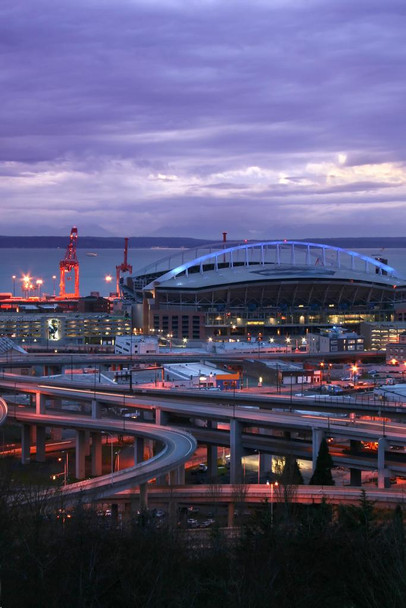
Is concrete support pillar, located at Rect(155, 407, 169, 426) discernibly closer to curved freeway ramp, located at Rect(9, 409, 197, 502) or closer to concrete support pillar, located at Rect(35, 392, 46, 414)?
curved freeway ramp, located at Rect(9, 409, 197, 502)

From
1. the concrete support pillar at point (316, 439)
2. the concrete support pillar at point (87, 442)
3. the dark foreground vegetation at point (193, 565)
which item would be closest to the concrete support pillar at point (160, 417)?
the concrete support pillar at point (87, 442)

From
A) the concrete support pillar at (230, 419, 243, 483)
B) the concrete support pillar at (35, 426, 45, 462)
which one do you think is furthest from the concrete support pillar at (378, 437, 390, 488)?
the concrete support pillar at (35, 426, 45, 462)

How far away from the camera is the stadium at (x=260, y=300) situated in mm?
35938

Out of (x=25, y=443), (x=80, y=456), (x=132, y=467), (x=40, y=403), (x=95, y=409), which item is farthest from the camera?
(x=40, y=403)

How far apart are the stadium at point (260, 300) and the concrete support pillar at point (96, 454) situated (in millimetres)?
18487

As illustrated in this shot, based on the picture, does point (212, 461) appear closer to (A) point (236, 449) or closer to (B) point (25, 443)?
(A) point (236, 449)

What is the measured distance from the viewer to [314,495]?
11703mm

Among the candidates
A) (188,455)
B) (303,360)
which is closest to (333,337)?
(303,360)

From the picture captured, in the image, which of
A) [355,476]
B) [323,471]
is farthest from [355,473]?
[323,471]

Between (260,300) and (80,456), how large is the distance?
71.1 ft

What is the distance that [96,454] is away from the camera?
16609mm

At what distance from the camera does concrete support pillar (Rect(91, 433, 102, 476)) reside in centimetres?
1623

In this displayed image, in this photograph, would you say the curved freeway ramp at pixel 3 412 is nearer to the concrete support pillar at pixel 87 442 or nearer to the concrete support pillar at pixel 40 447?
the concrete support pillar at pixel 40 447

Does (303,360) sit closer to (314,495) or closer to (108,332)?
(108,332)
